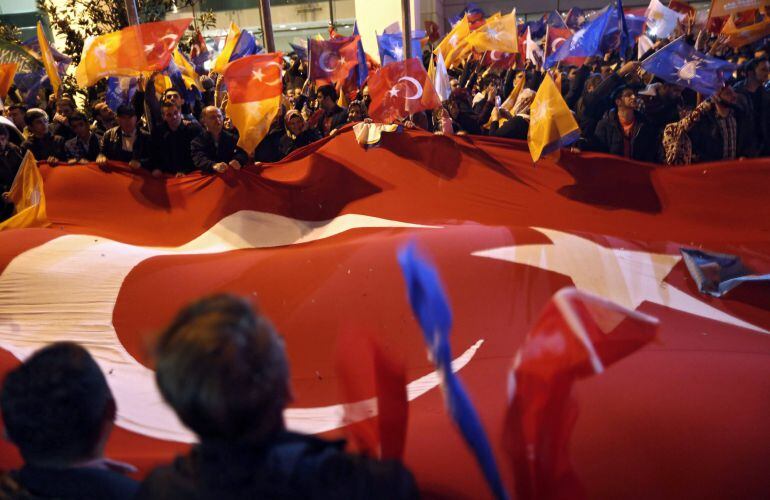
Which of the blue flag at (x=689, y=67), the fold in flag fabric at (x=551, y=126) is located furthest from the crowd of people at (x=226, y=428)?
the blue flag at (x=689, y=67)

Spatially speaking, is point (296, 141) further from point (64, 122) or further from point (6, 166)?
point (64, 122)

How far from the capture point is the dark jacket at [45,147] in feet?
18.1

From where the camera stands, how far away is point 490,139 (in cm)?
450

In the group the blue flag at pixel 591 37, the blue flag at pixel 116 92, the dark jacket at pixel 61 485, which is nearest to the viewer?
the dark jacket at pixel 61 485

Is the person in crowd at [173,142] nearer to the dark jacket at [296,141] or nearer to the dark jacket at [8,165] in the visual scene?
the dark jacket at [296,141]

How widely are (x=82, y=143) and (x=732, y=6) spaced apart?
6.20 metres

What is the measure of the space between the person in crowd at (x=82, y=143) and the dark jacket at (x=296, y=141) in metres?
1.64

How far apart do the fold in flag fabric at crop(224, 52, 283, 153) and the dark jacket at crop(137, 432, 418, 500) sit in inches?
163

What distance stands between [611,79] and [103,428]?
5909 mm

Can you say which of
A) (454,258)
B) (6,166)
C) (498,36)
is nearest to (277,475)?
(454,258)

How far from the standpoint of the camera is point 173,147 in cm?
507

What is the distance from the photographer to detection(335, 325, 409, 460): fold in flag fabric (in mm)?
1433

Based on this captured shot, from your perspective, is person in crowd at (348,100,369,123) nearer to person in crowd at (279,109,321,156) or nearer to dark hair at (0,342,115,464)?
person in crowd at (279,109,321,156)

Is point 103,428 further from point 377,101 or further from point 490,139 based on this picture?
point 377,101
